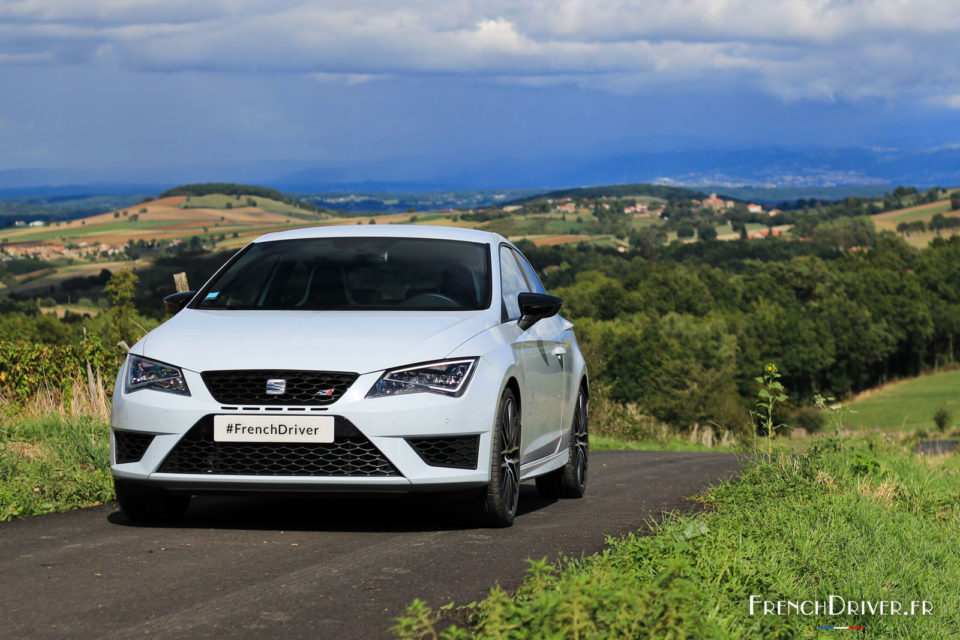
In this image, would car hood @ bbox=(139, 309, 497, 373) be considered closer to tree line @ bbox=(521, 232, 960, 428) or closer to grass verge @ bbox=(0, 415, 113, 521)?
grass verge @ bbox=(0, 415, 113, 521)

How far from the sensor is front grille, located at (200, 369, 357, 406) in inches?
261

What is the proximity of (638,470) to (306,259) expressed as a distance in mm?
7012

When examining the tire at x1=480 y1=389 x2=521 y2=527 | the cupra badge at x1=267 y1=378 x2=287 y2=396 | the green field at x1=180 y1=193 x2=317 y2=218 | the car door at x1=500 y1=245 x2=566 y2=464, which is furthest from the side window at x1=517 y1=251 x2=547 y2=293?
the green field at x1=180 y1=193 x2=317 y2=218

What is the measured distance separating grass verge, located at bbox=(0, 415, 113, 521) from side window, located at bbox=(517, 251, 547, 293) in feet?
11.2

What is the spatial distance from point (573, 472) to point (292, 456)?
10.8 ft

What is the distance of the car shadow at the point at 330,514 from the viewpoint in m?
7.29

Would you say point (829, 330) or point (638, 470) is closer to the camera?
point (638, 470)

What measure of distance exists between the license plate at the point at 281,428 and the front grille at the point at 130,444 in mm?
565

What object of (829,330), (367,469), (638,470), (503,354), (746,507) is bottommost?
(829,330)

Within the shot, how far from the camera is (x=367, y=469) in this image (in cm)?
671

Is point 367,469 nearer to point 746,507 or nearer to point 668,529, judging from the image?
point 668,529

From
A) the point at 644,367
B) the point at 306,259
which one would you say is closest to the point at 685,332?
the point at 644,367

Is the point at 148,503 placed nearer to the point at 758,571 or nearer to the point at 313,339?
the point at 313,339

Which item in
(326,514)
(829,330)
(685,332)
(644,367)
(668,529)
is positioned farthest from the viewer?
(829,330)
